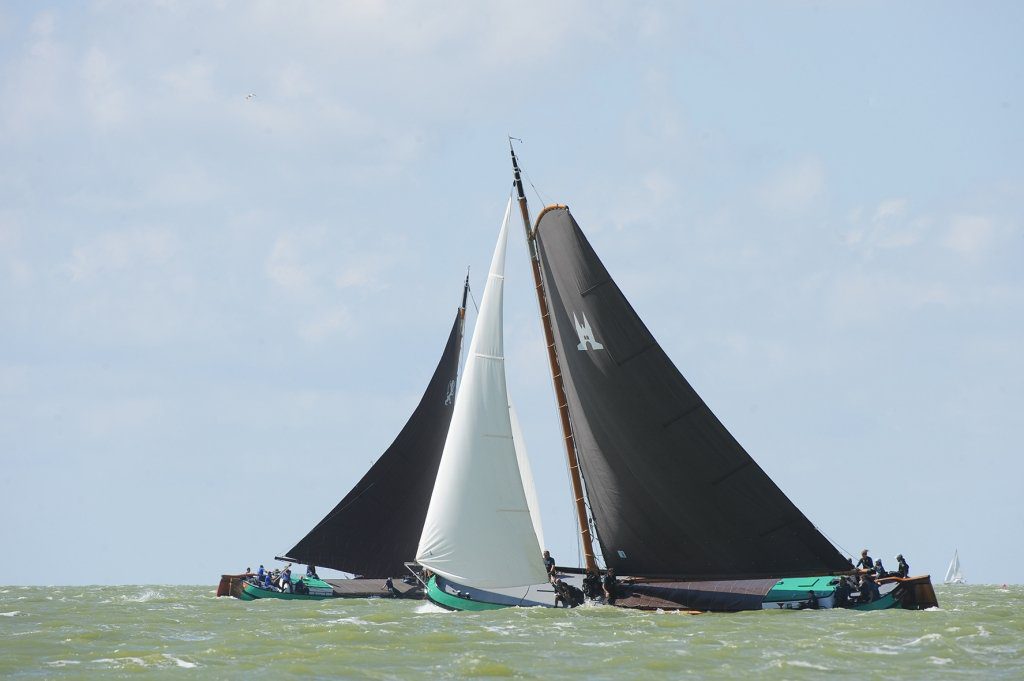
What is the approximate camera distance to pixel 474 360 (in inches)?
1603

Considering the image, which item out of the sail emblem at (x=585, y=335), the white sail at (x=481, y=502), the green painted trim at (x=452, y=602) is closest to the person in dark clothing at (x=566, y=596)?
the white sail at (x=481, y=502)

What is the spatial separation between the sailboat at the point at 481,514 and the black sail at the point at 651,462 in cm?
240

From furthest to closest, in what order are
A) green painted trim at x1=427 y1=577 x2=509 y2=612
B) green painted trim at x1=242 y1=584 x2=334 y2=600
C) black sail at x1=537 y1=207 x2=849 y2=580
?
green painted trim at x1=242 y1=584 x2=334 y2=600
green painted trim at x1=427 y1=577 x2=509 y2=612
black sail at x1=537 y1=207 x2=849 y2=580

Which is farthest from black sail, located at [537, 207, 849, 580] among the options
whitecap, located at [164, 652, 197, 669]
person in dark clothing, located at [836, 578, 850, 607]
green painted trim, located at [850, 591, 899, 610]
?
whitecap, located at [164, 652, 197, 669]

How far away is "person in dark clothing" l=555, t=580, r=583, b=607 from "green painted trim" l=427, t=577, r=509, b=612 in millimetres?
1721

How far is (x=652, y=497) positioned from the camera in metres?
39.3

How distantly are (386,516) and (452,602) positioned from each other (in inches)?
597

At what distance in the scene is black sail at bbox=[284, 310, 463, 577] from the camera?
54.6m

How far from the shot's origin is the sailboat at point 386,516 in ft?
179

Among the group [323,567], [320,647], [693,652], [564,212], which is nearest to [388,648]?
[320,647]

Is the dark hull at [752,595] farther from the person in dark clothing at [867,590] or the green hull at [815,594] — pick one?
the person in dark clothing at [867,590]

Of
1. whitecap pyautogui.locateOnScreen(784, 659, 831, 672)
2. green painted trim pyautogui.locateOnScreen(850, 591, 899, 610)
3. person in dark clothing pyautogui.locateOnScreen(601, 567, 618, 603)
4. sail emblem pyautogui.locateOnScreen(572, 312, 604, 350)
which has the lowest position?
whitecap pyautogui.locateOnScreen(784, 659, 831, 672)

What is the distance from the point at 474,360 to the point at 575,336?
3.30m

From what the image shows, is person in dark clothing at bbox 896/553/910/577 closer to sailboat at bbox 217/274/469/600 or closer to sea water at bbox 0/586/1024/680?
sea water at bbox 0/586/1024/680
